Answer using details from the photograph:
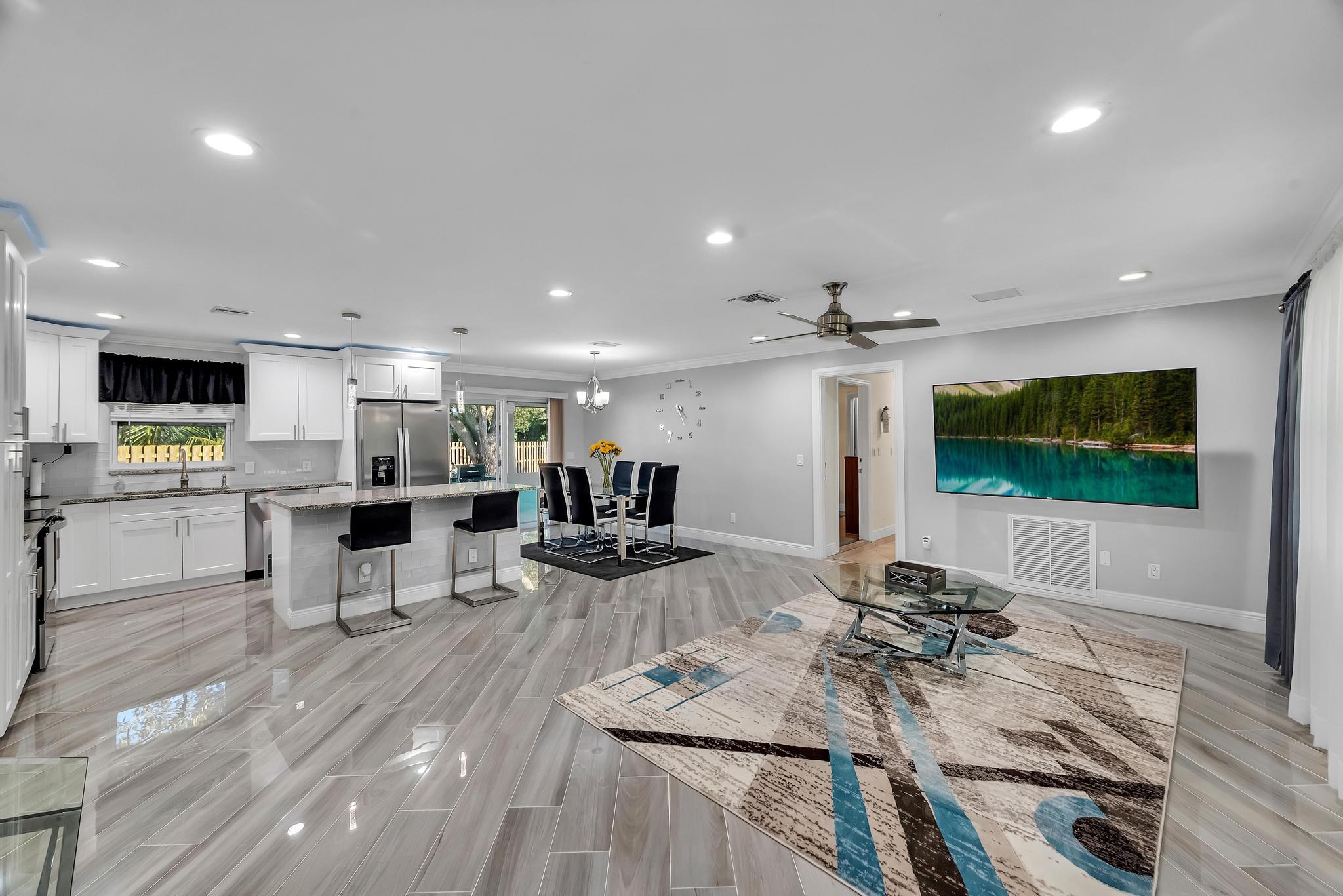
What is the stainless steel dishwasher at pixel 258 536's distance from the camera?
214 inches

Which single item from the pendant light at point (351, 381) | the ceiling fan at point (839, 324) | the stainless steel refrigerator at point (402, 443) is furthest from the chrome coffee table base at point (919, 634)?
the stainless steel refrigerator at point (402, 443)

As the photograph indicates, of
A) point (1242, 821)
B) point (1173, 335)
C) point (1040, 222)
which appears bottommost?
point (1242, 821)

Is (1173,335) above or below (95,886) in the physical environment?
above

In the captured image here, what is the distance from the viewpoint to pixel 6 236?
2.49 meters

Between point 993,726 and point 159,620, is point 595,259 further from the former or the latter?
point 159,620

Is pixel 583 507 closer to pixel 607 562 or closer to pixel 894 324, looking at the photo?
pixel 607 562

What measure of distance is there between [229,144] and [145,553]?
4686 millimetres

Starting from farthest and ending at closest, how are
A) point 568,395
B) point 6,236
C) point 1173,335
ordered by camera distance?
point 568,395 < point 1173,335 < point 6,236

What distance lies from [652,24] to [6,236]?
10.2 ft

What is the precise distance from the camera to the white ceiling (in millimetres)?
1398

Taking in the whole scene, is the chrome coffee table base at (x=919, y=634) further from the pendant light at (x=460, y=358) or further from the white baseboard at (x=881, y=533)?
the pendant light at (x=460, y=358)

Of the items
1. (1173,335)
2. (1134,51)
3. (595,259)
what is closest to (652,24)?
(1134,51)

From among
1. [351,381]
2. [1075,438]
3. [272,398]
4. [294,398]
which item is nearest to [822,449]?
[1075,438]

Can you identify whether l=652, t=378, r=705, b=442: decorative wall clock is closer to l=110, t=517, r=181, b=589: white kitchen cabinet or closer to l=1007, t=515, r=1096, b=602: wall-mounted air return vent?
l=1007, t=515, r=1096, b=602: wall-mounted air return vent
